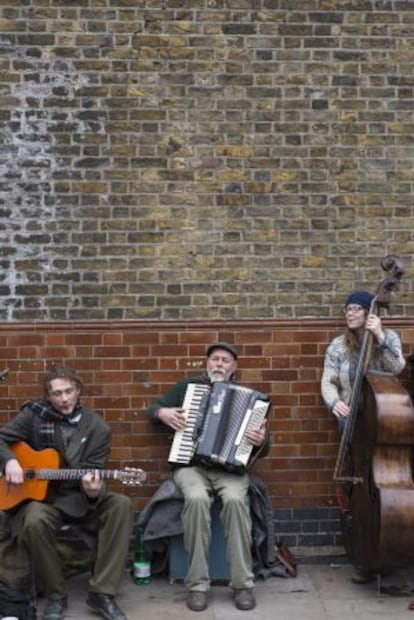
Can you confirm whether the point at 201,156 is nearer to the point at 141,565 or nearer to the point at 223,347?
the point at 223,347

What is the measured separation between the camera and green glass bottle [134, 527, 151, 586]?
5668 millimetres

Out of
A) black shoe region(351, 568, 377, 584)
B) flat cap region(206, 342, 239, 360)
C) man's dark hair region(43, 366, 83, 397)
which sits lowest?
black shoe region(351, 568, 377, 584)

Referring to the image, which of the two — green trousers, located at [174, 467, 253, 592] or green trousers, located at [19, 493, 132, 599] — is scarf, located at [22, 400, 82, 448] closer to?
green trousers, located at [19, 493, 132, 599]

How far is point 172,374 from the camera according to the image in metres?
6.08

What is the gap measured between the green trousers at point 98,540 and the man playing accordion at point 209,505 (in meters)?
0.39

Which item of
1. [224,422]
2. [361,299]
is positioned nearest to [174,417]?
[224,422]

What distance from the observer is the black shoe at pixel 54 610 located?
510 cm

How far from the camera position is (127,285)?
19.8 ft

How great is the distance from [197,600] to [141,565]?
1.75 ft

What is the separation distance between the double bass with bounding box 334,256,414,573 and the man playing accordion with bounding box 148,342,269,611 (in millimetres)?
577

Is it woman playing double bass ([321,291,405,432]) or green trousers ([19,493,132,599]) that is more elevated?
woman playing double bass ([321,291,405,432])

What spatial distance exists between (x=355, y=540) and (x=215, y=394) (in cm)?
118

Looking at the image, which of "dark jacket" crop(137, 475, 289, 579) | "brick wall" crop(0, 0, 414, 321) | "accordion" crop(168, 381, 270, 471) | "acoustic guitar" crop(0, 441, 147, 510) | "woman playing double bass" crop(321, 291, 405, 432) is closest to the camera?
"acoustic guitar" crop(0, 441, 147, 510)

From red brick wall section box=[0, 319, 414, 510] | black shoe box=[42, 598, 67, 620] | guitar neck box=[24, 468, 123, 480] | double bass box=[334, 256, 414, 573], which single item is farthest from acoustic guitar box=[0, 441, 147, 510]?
double bass box=[334, 256, 414, 573]
